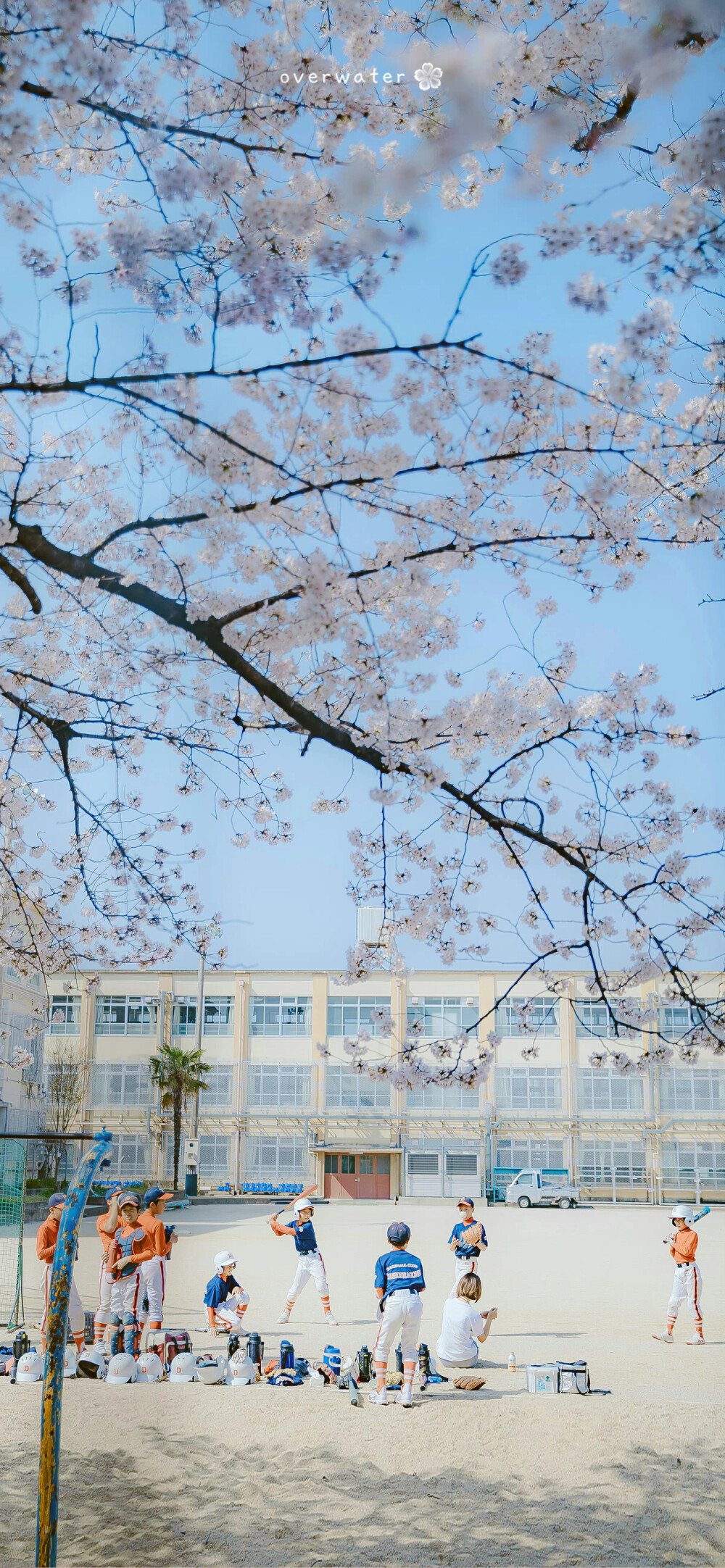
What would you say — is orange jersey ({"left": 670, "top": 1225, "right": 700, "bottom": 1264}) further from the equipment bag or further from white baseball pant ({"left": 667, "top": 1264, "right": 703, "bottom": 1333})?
the equipment bag

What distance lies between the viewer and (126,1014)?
25.9 metres

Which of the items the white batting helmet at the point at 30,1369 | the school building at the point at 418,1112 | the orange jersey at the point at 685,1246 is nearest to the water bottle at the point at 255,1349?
the white batting helmet at the point at 30,1369

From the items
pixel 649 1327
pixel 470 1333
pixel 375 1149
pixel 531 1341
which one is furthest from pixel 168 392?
pixel 375 1149

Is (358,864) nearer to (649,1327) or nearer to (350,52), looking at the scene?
(350,52)

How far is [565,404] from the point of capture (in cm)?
416

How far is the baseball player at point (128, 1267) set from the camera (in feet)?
21.7

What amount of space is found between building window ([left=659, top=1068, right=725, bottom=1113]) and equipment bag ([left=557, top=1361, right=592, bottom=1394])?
80.8 feet

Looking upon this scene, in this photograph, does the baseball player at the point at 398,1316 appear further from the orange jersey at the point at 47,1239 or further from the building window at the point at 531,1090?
the building window at the point at 531,1090

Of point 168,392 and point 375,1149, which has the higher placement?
point 168,392

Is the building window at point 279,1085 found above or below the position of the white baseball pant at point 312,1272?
above

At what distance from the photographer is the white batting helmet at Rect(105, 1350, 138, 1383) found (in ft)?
20.0

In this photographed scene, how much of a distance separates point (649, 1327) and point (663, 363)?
6.94 metres

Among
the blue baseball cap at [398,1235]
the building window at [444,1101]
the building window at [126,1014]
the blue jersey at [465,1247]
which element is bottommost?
the blue jersey at [465,1247]

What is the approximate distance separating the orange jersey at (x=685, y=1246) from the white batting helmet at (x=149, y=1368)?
3.29 metres
